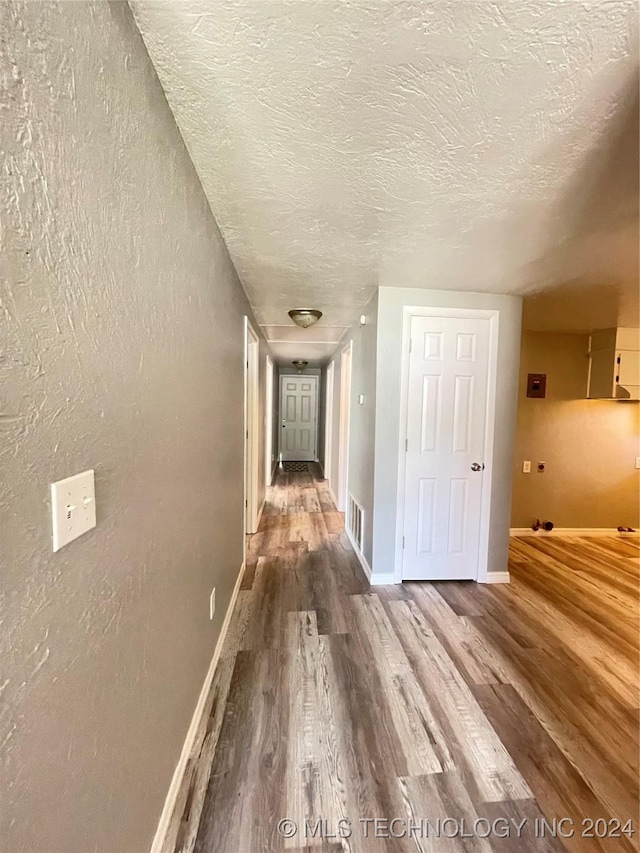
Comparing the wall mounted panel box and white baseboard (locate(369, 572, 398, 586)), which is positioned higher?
the wall mounted panel box

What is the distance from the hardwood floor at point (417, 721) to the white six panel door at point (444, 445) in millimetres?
259

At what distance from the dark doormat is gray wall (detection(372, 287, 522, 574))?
4225mm

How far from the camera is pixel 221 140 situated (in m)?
1.07

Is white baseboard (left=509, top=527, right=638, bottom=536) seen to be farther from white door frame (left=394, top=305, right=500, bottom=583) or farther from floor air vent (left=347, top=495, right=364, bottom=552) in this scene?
floor air vent (left=347, top=495, right=364, bottom=552)

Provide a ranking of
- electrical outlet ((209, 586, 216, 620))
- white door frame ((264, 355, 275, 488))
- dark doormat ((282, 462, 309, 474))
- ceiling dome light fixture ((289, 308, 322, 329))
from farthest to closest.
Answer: dark doormat ((282, 462, 309, 474)) < white door frame ((264, 355, 275, 488)) < ceiling dome light fixture ((289, 308, 322, 329)) < electrical outlet ((209, 586, 216, 620))

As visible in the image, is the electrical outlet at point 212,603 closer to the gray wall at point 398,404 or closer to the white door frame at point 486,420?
the gray wall at point 398,404

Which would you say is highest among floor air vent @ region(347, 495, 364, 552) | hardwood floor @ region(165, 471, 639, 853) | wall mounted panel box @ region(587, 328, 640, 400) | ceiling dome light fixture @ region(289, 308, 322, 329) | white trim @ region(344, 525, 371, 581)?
ceiling dome light fixture @ region(289, 308, 322, 329)

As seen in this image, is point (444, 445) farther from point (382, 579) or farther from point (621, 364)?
point (621, 364)

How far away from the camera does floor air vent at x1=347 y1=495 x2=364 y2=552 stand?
2982 mm

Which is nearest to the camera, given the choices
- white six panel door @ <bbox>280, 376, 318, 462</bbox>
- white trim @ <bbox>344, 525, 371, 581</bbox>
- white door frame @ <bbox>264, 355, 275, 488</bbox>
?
white trim @ <bbox>344, 525, 371, 581</bbox>

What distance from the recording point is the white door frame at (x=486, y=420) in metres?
2.44

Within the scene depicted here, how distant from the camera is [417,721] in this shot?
55.4 inches

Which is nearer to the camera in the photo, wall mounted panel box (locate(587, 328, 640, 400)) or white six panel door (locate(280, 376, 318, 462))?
wall mounted panel box (locate(587, 328, 640, 400))

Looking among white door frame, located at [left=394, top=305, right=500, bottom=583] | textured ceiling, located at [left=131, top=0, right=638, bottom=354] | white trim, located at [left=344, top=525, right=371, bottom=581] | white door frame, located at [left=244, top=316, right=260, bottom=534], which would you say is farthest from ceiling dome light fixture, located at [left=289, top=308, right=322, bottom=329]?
white trim, located at [left=344, top=525, right=371, bottom=581]
